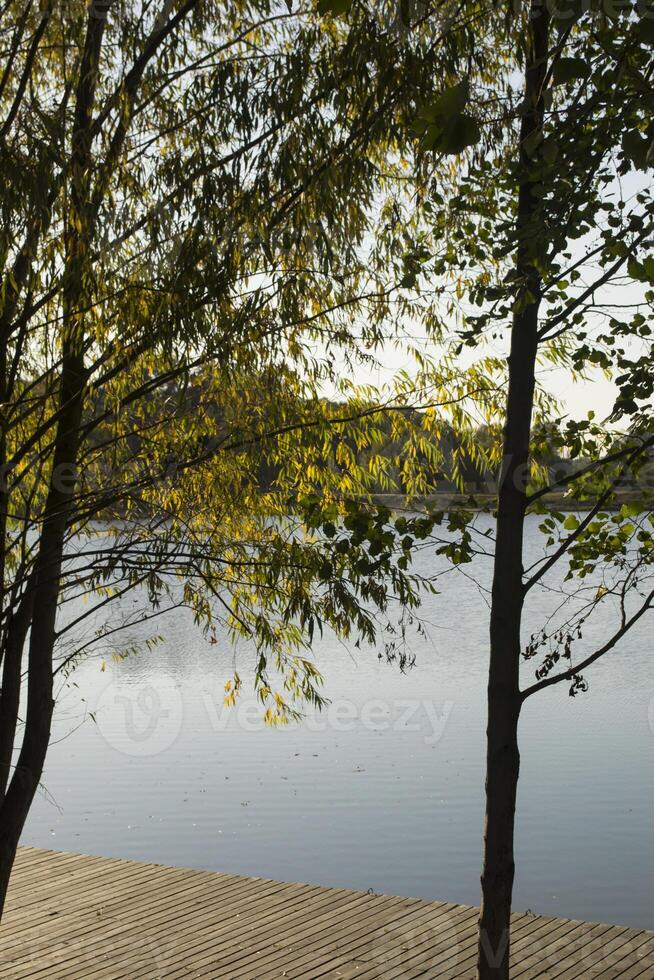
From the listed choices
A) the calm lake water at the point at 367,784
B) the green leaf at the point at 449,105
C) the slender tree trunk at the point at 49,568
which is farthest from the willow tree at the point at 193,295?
the calm lake water at the point at 367,784

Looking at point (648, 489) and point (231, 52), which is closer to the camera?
point (648, 489)

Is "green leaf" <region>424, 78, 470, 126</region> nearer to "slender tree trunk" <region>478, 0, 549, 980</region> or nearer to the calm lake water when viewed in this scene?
"slender tree trunk" <region>478, 0, 549, 980</region>

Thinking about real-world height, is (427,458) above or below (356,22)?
below

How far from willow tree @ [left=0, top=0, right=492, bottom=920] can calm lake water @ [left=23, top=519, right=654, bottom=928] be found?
2.14 meters

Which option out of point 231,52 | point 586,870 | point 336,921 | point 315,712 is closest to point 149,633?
point 315,712

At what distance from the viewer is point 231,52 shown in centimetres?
388

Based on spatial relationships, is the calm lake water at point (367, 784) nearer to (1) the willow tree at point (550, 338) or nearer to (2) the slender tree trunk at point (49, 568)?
(2) the slender tree trunk at point (49, 568)

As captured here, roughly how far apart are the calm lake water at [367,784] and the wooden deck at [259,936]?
1.22m

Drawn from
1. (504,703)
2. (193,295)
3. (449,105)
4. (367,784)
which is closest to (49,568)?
(193,295)

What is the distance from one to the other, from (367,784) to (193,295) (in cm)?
554

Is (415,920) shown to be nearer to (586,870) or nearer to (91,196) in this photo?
(586,870)

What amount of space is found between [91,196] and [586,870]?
192 inches

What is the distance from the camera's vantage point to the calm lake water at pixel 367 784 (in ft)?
20.9

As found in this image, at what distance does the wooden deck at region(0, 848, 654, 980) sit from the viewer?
3992mm
